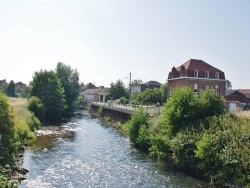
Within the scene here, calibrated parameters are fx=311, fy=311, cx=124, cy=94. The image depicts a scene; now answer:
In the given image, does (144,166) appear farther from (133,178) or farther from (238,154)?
(238,154)

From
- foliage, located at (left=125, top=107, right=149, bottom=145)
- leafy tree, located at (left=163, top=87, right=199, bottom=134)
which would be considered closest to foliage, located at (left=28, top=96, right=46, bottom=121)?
foliage, located at (left=125, top=107, right=149, bottom=145)

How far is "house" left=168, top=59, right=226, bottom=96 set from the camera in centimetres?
5328

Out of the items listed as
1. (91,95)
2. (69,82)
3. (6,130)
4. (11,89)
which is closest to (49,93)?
(69,82)

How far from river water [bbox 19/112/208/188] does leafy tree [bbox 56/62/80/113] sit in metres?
42.1

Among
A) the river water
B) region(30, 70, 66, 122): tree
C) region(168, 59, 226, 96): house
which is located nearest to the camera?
the river water

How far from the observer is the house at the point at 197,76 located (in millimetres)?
53281

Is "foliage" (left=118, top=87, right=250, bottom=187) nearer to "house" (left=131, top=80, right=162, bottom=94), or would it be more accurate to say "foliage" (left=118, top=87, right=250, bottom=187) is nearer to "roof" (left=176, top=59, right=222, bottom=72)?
"roof" (left=176, top=59, right=222, bottom=72)

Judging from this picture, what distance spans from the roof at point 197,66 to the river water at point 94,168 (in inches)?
940

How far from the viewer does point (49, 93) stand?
198 feet

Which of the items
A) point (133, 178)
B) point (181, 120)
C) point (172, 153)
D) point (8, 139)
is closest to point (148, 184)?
point (133, 178)

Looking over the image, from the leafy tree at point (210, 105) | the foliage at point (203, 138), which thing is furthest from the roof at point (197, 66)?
the leafy tree at point (210, 105)

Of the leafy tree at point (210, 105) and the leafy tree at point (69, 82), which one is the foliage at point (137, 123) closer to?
the leafy tree at point (210, 105)

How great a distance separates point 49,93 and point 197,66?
28444mm

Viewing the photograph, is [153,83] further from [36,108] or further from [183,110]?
[183,110]
